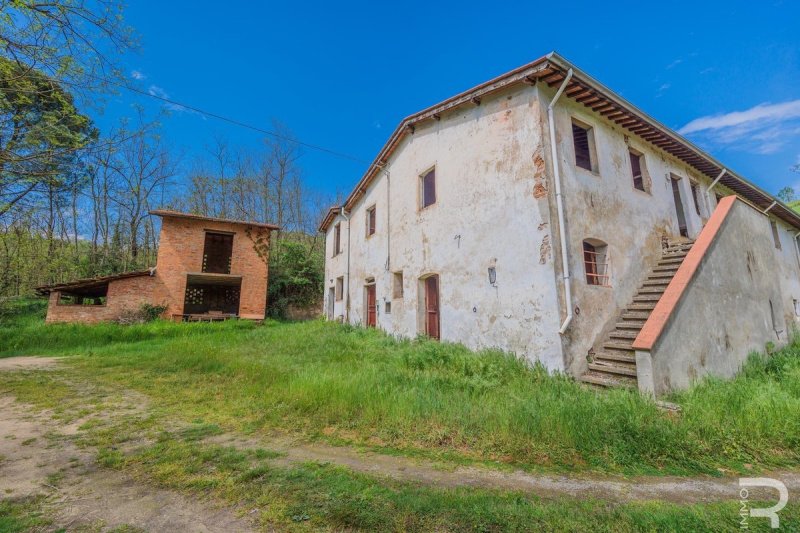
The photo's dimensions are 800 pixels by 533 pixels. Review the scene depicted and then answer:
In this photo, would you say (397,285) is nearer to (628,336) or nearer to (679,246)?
(628,336)

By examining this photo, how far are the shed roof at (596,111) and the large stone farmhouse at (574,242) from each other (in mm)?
44

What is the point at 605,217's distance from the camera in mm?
7168

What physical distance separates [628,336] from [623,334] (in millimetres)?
95

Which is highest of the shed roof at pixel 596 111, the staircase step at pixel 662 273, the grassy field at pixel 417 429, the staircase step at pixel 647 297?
the shed roof at pixel 596 111

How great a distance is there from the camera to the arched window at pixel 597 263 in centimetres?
694

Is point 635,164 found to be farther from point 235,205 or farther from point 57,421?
point 235,205

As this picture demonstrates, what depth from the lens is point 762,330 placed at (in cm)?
768

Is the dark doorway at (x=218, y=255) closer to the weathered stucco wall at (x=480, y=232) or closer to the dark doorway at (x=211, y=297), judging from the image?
the dark doorway at (x=211, y=297)

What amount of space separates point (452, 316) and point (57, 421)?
23.5ft

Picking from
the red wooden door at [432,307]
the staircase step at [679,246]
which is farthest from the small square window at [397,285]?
the staircase step at [679,246]

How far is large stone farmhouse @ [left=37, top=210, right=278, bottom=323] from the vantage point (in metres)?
13.0

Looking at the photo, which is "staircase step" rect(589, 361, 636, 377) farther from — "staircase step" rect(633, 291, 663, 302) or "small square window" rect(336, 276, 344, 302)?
"small square window" rect(336, 276, 344, 302)

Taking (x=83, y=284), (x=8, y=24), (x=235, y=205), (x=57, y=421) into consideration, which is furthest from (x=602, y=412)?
(x=235, y=205)

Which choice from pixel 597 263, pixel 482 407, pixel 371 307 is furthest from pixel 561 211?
pixel 371 307
